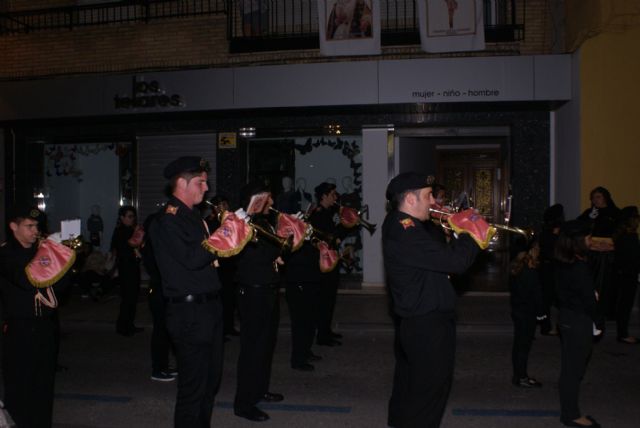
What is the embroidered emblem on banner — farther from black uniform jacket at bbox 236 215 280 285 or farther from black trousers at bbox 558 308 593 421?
black trousers at bbox 558 308 593 421

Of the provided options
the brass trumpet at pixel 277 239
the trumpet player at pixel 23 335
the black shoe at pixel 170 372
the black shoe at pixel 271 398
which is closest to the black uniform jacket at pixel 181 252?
the brass trumpet at pixel 277 239

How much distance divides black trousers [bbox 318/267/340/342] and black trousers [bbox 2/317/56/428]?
14.9 feet

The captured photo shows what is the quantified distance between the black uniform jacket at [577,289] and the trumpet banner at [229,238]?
2.89 m

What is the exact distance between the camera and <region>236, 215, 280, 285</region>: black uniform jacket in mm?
6379

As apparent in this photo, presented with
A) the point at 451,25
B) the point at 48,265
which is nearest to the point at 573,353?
the point at 48,265

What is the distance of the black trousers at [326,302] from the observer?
944 cm

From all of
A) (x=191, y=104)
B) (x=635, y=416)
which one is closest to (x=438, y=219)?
(x=635, y=416)

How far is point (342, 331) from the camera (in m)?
10.8

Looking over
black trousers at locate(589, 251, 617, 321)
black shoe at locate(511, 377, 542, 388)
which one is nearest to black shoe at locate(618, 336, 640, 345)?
black trousers at locate(589, 251, 617, 321)

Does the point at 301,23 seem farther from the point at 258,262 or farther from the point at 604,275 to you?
the point at 258,262

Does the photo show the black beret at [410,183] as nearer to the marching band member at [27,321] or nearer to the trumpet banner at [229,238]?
the trumpet banner at [229,238]

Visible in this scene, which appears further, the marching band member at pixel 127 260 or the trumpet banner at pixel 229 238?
the marching band member at pixel 127 260

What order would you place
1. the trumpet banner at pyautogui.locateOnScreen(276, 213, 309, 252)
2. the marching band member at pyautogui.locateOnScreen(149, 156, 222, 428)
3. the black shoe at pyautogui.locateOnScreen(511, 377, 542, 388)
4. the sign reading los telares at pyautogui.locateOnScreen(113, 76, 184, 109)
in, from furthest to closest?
the sign reading los telares at pyautogui.locateOnScreen(113, 76, 184, 109)
the black shoe at pyautogui.locateOnScreen(511, 377, 542, 388)
the trumpet banner at pyautogui.locateOnScreen(276, 213, 309, 252)
the marching band member at pyautogui.locateOnScreen(149, 156, 222, 428)

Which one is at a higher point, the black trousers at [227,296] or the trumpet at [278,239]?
the trumpet at [278,239]
